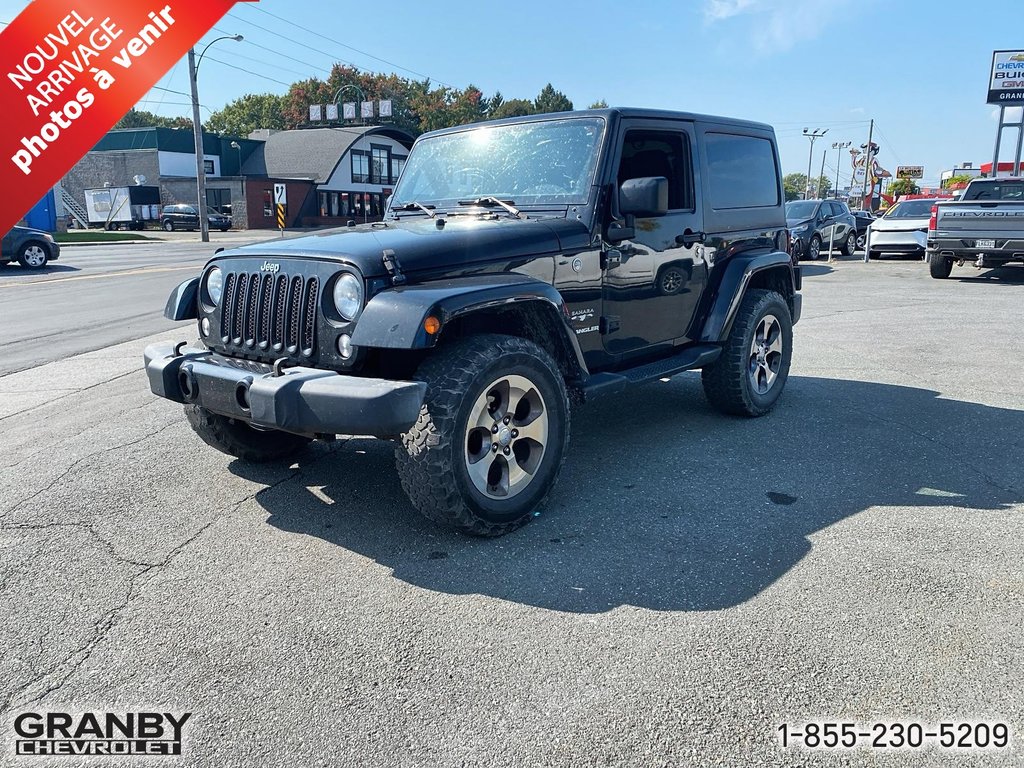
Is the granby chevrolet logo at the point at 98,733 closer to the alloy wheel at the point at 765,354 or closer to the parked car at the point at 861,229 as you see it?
the alloy wheel at the point at 765,354

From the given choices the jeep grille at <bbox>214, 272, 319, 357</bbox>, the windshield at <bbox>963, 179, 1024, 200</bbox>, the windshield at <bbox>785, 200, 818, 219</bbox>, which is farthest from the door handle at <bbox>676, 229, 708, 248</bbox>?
the windshield at <bbox>785, 200, 818, 219</bbox>

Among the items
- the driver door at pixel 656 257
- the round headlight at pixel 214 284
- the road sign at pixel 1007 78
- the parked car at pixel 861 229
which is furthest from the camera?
the road sign at pixel 1007 78

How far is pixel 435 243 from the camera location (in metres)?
3.70

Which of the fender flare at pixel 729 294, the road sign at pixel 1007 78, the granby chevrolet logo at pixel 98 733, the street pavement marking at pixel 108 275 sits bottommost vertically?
the granby chevrolet logo at pixel 98 733

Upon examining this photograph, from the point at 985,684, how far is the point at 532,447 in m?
A: 2.05

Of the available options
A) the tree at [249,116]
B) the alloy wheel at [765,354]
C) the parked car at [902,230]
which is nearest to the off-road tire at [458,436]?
the alloy wheel at [765,354]

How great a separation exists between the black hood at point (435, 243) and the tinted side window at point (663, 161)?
0.69 metres

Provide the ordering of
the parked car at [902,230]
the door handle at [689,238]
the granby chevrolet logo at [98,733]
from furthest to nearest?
the parked car at [902,230], the door handle at [689,238], the granby chevrolet logo at [98,733]

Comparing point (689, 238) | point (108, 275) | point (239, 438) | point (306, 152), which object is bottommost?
point (239, 438)

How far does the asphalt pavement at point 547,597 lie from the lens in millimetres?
2396

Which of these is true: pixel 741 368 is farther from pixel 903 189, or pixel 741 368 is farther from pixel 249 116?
pixel 249 116

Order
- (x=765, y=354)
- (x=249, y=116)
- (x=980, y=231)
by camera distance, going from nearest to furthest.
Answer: (x=765, y=354) < (x=980, y=231) < (x=249, y=116)

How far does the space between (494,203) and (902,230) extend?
19382 mm

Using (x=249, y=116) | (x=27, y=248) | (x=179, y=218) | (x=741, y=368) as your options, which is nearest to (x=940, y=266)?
(x=741, y=368)
